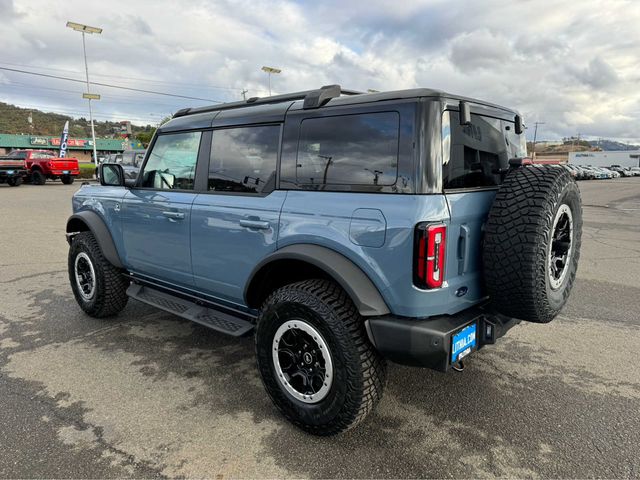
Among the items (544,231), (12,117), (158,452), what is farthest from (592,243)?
(12,117)

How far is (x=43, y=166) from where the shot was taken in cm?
2248

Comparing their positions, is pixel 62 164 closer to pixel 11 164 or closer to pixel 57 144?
pixel 11 164

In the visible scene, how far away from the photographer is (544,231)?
2.31m

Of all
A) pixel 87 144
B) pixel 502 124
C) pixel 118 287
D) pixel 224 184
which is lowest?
pixel 118 287

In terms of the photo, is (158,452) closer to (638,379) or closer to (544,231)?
(544,231)

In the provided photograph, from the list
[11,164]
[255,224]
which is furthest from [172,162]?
[11,164]

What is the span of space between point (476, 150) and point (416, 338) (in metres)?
1.21

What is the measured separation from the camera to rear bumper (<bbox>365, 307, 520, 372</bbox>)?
222 cm

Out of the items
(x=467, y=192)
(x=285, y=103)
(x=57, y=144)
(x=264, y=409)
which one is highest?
(x=57, y=144)

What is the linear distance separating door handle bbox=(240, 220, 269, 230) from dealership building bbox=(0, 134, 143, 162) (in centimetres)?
6175

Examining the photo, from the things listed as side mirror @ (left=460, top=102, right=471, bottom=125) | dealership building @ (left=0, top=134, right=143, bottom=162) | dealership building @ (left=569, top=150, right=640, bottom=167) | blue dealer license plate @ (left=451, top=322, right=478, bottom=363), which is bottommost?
blue dealer license plate @ (left=451, top=322, right=478, bottom=363)

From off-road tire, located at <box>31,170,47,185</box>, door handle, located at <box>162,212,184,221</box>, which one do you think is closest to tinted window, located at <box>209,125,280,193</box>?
door handle, located at <box>162,212,184,221</box>

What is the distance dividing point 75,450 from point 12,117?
118245 millimetres

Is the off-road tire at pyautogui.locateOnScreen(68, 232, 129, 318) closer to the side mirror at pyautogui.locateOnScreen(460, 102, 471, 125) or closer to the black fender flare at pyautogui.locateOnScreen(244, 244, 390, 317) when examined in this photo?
the black fender flare at pyautogui.locateOnScreen(244, 244, 390, 317)
